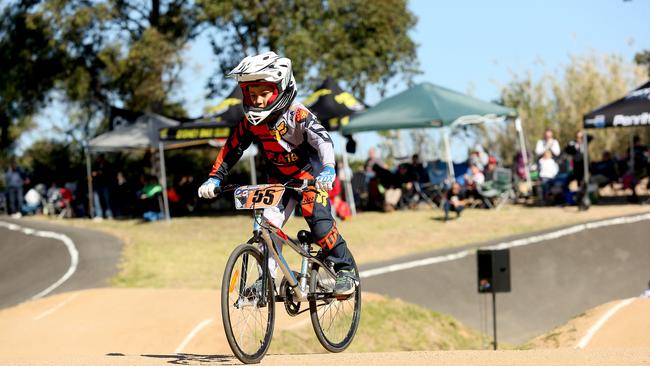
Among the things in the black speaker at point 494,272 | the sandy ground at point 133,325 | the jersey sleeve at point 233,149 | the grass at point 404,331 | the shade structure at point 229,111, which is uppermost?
the shade structure at point 229,111

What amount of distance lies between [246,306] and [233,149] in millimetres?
1157

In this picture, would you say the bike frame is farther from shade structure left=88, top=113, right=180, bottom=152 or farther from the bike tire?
shade structure left=88, top=113, right=180, bottom=152

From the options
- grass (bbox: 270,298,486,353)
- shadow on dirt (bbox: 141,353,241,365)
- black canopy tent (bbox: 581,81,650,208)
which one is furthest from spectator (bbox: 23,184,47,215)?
shadow on dirt (bbox: 141,353,241,365)

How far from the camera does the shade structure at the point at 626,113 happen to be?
70.5ft

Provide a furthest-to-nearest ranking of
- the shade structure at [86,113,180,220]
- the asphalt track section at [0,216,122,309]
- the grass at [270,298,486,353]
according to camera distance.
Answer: the shade structure at [86,113,180,220]
the asphalt track section at [0,216,122,309]
the grass at [270,298,486,353]

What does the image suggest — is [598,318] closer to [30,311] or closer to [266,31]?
[30,311]

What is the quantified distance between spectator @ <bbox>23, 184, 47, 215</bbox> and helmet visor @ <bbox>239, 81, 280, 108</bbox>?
88.3 feet

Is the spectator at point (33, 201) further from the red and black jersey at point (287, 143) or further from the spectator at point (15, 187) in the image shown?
the red and black jersey at point (287, 143)

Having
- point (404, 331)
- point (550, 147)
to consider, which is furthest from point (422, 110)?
point (404, 331)

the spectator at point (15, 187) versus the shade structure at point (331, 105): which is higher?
the shade structure at point (331, 105)

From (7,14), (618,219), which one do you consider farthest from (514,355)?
(7,14)

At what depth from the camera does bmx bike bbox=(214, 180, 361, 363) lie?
6570 mm

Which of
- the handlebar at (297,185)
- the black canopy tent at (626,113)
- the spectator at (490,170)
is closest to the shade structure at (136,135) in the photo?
the spectator at (490,170)

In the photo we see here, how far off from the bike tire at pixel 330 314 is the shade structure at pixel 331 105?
626 inches
